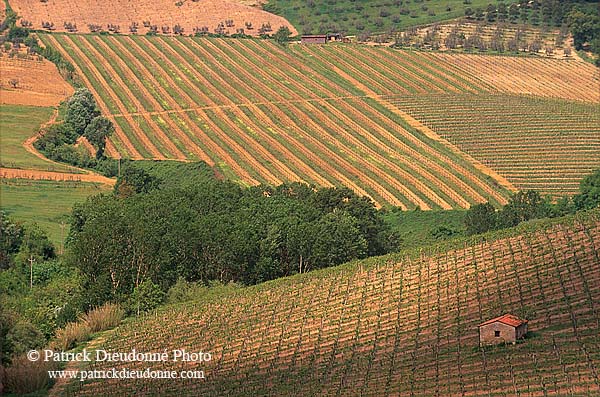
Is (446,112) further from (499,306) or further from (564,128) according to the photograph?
(499,306)

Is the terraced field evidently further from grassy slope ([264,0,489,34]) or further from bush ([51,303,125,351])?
bush ([51,303,125,351])

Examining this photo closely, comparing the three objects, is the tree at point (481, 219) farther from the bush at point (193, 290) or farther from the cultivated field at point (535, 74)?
the cultivated field at point (535, 74)

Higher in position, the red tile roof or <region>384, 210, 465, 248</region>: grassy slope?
the red tile roof

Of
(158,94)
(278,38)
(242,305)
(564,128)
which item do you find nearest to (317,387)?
(242,305)

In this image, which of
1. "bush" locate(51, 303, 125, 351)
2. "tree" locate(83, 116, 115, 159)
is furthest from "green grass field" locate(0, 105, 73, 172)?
"bush" locate(51, 303, 125, 351)

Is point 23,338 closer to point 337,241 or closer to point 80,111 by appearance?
point 337,241

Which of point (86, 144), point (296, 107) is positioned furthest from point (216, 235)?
point (296, 107)

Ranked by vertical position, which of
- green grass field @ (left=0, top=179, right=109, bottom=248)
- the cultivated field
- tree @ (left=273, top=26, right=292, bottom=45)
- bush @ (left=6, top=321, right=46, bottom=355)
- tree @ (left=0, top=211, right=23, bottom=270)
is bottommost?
the cultivated field
